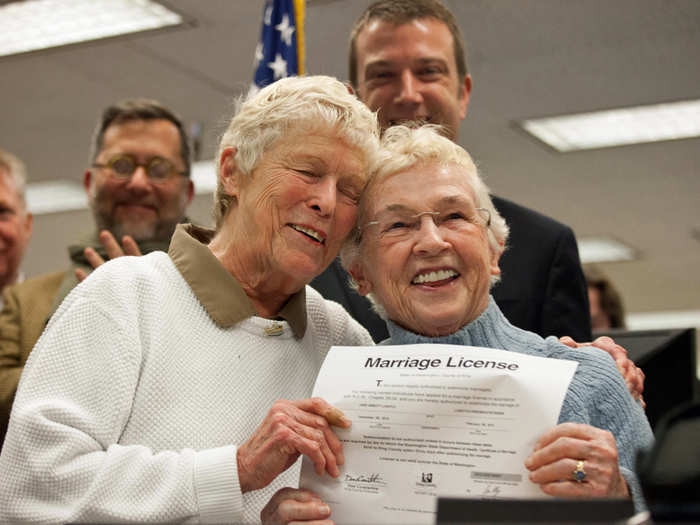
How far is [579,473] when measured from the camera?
53.6 inches

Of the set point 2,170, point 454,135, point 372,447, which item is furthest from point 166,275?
point 2,170

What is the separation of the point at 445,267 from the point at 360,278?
266mm

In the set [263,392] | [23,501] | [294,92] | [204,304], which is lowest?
[23,501]

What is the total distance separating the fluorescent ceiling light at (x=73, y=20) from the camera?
4.91 meters

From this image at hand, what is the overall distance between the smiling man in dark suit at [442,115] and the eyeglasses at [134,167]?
763mm

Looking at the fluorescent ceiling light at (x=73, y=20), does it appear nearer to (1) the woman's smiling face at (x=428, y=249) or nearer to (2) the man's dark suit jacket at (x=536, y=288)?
(2) the man's dark suit jacket at (x=536, y=288)

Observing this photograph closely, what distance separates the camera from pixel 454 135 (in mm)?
2744

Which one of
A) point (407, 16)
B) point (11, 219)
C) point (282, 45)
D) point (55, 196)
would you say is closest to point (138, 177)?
point (11, 219)

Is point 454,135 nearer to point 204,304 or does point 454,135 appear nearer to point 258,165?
point 258,165

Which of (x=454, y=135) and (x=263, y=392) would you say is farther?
(x=454, y=135)

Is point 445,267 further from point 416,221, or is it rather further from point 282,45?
point 282,45

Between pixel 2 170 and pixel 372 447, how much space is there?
2.44m

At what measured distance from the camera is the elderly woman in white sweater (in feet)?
4.87


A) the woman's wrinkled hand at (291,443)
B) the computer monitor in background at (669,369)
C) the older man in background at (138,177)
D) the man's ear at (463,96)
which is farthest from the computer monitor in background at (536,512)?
the older man in background at (138,177)
